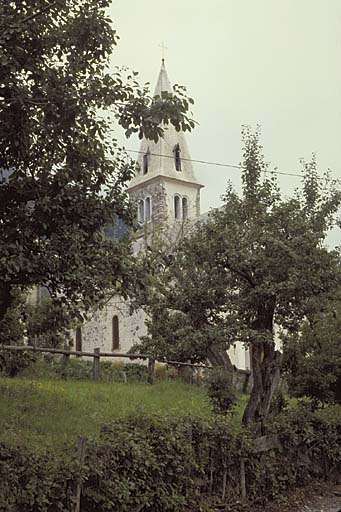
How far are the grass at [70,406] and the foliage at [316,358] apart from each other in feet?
→ 6.86

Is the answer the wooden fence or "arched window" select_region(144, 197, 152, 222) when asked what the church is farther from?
the wooden fence

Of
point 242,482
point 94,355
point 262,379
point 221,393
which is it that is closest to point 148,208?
point 94,355

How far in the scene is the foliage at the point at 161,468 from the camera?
723 cm

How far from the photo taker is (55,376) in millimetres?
21375

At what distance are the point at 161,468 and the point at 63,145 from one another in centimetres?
455

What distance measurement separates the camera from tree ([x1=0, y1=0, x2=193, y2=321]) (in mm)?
7113

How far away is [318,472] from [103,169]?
838 centimetres

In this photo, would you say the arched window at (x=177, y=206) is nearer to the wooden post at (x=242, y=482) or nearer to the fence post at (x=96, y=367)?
the fence post at (x=96, y=367)

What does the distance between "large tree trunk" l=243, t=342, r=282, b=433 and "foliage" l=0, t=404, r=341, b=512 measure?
Result: 0.64m

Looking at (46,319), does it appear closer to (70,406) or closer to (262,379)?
(70,406)

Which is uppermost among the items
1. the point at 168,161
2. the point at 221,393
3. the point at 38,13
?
the point at 168,161

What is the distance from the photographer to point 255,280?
13.6 metres

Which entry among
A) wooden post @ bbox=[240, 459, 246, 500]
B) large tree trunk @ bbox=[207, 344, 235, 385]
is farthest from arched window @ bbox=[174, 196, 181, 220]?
wooden post @ bbox=[240, 459, 246, 500]

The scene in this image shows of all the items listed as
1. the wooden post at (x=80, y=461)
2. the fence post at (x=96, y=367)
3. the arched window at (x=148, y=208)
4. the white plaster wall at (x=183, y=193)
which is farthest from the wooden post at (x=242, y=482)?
the arched window at (x=148, y=208)
